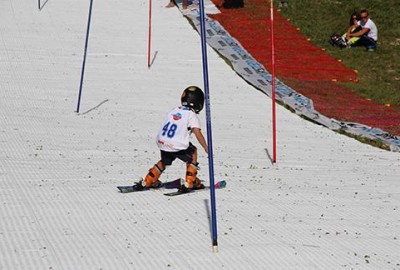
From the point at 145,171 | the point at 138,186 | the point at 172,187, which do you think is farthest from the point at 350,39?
the point at 138,186

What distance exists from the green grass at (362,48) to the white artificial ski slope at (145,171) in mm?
2904

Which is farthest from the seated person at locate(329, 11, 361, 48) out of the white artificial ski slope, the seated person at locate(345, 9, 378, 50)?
the white artificial ski slope

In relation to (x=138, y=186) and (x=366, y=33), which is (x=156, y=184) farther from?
(x=366, y=33)

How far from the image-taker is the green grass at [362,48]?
21025mm

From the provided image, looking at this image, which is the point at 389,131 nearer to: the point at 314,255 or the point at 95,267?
the point at 314,255

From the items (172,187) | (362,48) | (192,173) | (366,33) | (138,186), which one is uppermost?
(192,173)

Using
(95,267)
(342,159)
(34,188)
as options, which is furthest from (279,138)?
(95,267)

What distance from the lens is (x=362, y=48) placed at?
2458 centimetres

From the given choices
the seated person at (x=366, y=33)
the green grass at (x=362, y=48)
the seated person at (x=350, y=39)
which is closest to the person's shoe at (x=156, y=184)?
the green grass at (x=362, y=48)

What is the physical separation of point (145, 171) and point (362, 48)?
13386 mm

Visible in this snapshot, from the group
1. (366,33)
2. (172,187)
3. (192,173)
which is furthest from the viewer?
(366,33)

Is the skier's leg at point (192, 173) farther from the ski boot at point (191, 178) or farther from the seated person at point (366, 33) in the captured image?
the seated person at point (366, 33)

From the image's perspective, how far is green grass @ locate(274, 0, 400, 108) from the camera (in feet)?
69.0

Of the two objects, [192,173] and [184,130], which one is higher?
[184,130]
